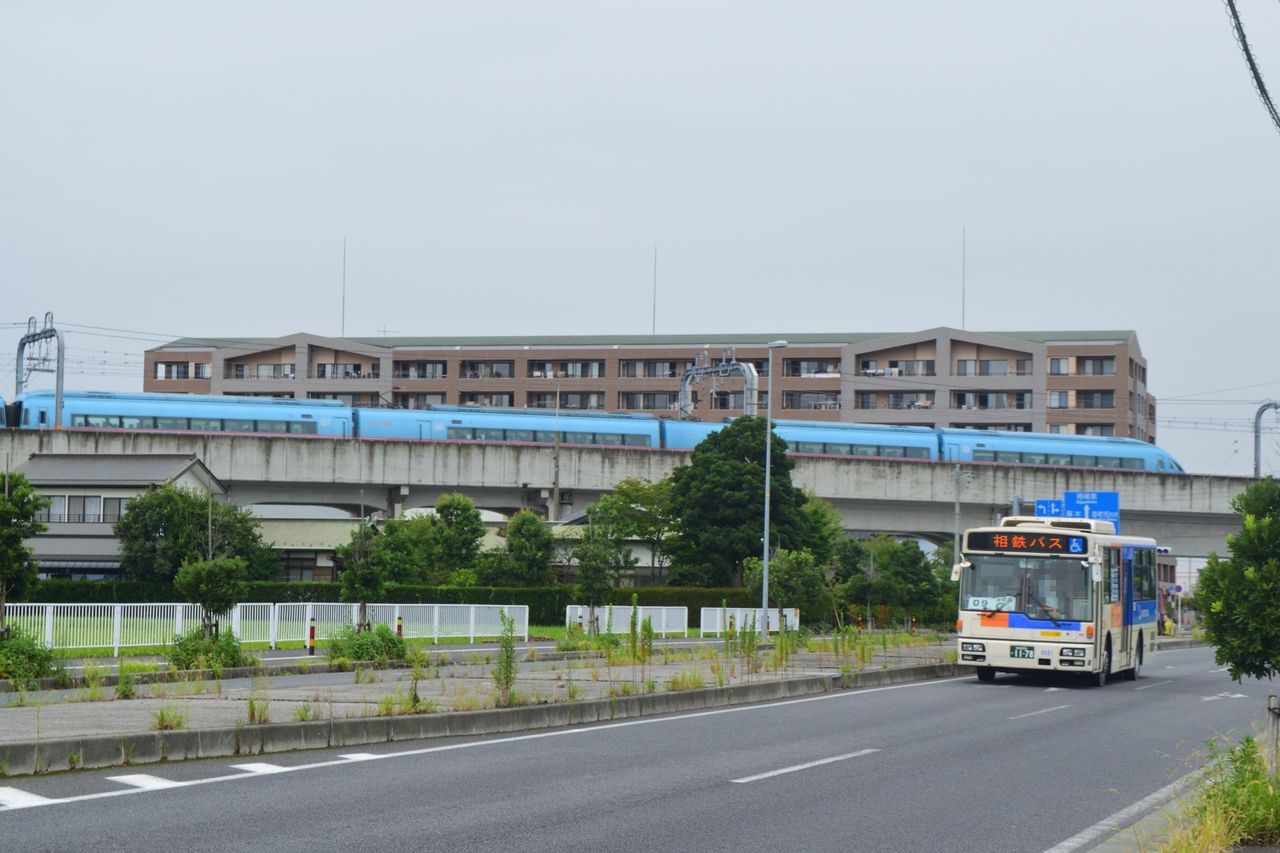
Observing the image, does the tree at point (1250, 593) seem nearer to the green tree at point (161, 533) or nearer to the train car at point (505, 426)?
the green tree at point (161, 533)

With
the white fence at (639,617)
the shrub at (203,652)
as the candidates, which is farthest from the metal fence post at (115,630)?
the white fence at (639,617)

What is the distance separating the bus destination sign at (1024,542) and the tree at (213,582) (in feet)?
45.5

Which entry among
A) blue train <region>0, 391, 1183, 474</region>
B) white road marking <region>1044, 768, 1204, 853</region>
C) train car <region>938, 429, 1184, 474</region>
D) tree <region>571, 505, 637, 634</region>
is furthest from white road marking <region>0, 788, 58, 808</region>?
train car <region>938, 429, 1184, 474</region>

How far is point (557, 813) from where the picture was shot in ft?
31.8

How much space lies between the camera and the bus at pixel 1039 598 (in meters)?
24.9

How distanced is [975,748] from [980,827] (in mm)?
5266

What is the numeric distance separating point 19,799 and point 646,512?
48.6 metres

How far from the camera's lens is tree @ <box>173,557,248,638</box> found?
25.7 metres

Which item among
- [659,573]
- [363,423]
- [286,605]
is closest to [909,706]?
[286,605]

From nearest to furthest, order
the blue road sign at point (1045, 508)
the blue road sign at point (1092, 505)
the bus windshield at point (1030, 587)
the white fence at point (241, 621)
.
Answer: the bus windshield at point (1030, 587), the white fence at point (241, 621), the blue road sign at point (1045, 508), the blue road sign at point (1092, 505)

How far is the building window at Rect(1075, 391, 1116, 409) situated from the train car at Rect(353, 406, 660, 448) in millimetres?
43291

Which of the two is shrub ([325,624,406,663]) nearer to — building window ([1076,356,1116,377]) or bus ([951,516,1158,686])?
bus ([951,516,1158,686])

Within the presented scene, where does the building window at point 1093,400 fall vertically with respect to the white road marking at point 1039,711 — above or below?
above

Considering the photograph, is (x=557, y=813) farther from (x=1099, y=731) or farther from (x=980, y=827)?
(x=1099, y=731)
